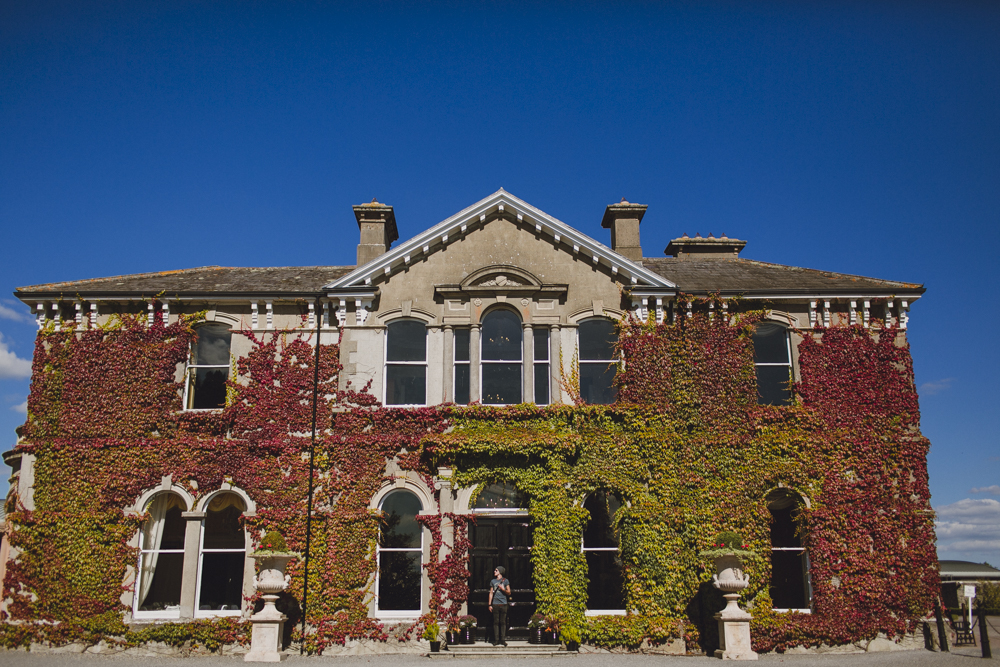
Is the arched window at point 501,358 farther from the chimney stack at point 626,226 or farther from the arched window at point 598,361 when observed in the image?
the chimney stack at point 626,226

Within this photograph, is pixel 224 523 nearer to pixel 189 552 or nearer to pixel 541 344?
pixel 189 552

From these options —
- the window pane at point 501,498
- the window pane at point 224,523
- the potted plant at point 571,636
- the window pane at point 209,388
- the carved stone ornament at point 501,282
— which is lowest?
the potted plant at point 571,636

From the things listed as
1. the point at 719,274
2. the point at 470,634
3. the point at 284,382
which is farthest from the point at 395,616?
the point at 719,274

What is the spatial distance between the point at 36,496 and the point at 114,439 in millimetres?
1960

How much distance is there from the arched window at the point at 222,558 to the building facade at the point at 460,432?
4cm

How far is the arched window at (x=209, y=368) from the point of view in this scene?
→ 16938 mm

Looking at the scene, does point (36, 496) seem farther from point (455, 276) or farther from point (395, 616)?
point (455, 276)

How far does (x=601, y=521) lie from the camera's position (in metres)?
15.9

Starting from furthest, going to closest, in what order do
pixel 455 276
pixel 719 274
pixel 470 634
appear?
1. pixel 719 274
2. pixel 455 276
3. pixel 470 634

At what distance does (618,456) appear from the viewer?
628 inches

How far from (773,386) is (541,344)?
17.7ft

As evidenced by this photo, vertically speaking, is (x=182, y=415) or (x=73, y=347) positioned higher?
(x=73, y=347)

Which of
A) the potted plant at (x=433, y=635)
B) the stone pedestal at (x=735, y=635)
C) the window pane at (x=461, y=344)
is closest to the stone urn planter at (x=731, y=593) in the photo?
the stone pedestal at (x=735, y=635)

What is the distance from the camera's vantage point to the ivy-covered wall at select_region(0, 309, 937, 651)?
1533 cm
